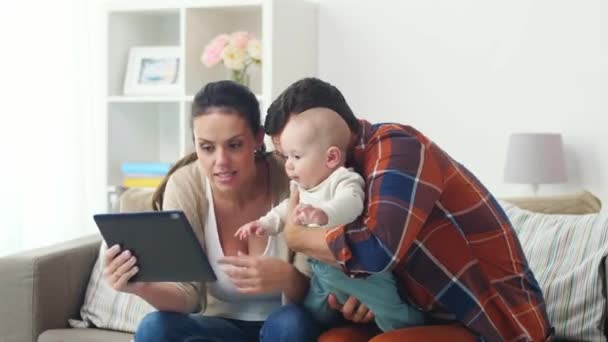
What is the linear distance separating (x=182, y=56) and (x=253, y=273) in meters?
2.00

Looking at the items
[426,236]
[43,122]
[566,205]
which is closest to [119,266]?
[426,236]

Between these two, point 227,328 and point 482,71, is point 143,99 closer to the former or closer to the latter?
point 482,71

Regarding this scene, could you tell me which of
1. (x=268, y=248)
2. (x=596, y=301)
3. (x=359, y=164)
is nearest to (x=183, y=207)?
(x=268, y=248)

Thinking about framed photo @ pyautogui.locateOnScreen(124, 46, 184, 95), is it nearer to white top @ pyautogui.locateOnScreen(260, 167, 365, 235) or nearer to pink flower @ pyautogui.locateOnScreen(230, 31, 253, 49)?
pink flower @ pyautogui.locateOnScreen(230, 31, 253, 49)

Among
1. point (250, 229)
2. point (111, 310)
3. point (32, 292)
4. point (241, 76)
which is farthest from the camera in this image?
point (241, 76)

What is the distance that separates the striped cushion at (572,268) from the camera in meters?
2.22

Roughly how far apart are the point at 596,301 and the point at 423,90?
1.65 m

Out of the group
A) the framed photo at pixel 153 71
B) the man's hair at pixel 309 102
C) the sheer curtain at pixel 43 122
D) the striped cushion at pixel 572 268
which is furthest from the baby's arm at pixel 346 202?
the sheer curtain at pixel 43 122

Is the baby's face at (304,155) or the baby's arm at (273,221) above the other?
the baby's face at (304,155)

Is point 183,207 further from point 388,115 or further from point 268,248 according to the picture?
point 388,115

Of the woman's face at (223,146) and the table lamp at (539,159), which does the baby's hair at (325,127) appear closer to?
the woman's face at (223,146)

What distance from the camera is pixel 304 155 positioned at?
1767 mm

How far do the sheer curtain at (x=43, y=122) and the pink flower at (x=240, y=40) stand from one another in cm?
86

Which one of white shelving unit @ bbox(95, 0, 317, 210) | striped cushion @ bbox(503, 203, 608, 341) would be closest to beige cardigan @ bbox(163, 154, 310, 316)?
striped cushion @ bbox(503, 203, 608, 341)
